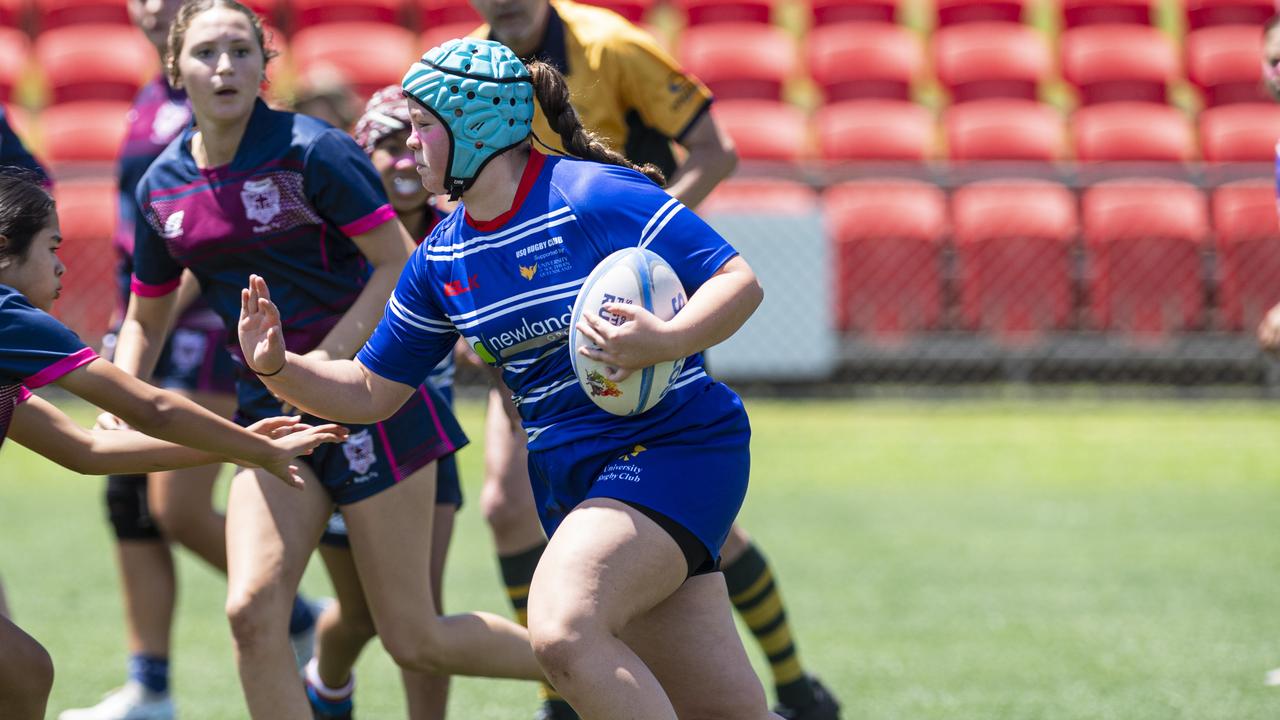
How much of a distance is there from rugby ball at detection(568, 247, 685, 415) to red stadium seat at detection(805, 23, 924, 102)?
10.3 metres

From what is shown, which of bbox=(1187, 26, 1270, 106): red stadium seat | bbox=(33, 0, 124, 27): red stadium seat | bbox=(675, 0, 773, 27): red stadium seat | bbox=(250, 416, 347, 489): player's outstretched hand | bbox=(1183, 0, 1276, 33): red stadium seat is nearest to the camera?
bbox=(250, 416, 347, 489): player's outstretched hand

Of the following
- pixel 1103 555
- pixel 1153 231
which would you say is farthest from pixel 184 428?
pixel 1153 231

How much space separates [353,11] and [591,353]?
1161cm

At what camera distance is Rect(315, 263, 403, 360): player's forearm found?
3.78 meters

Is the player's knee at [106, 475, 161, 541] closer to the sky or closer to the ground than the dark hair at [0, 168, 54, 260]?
closer to the ground

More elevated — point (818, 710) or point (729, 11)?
point (818, 710)

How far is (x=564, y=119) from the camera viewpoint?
336 centimetres

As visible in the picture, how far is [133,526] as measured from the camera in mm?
5156

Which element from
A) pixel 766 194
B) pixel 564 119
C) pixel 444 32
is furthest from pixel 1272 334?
pixel 444 32

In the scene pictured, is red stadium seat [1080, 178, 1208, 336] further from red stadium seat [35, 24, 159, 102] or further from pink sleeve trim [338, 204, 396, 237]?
red stadium seat [35, 24, 159, 102]

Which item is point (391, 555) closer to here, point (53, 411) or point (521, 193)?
point (53, 411)

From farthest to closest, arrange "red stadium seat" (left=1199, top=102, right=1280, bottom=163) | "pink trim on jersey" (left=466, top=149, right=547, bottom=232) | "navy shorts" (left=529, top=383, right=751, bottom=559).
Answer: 1. "red stadium seat" (left=1199, top=102, right=1280, bottom=163)
2. "pink trim on jersey" (left=466, top=149, right=547, bottom=232)
3. "navy shorts" (left=529, top=383, right=751, bottom=559)

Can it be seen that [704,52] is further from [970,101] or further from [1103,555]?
[1103,555]

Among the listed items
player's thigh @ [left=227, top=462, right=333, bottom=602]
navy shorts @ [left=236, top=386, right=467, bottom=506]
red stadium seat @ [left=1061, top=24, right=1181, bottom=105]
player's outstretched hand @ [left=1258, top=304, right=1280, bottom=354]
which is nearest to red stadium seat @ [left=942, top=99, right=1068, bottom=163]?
red stadium seat @ [left=1061, top=24, right=1181, bottom=105]
